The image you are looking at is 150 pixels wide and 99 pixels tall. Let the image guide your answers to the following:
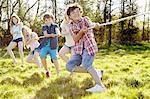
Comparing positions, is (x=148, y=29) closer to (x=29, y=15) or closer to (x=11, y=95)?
(x=29, y=15)

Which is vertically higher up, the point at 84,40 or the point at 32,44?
→ the point at 84,40

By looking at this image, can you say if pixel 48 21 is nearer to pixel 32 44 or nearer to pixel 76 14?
pixel 76 14

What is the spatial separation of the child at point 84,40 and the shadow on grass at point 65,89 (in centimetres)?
33

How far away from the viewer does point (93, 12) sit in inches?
1451

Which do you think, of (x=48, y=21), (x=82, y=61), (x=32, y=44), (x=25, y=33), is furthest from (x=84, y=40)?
(x=25, y=33)

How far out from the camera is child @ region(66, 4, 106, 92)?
6.10m

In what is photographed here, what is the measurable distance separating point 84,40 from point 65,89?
3.17ft

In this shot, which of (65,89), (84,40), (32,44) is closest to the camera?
(84,40)

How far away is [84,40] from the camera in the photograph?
6.20 metres

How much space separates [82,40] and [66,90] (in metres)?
0.95

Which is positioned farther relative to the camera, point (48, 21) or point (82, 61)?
point (48, 21)

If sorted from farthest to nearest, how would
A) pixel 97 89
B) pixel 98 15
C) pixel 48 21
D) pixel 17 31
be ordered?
pixel 98 15, pixel 17 31, pixel 48 21, pixel 97 89

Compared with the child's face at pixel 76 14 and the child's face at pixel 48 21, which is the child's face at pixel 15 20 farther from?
the child's face at pixel 76 14

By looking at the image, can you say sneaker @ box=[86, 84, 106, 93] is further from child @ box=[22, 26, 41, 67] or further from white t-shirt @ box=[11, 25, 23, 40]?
white t-shirt @ box=[11, 25, 23, 40]
